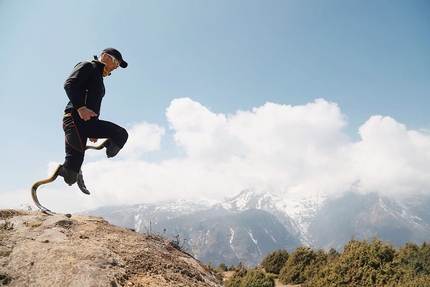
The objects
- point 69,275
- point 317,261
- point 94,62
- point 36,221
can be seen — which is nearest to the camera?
point 69,275

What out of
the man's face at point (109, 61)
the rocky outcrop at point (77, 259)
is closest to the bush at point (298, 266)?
the rocky outcrop at point (77, 259)

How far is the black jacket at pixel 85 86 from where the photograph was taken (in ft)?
12.4

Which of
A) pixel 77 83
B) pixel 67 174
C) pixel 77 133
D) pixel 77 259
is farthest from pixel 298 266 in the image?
pixel 77 83

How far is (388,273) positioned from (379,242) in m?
1.47

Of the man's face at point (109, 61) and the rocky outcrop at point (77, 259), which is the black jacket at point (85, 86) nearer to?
the man's face at point (109, 61)

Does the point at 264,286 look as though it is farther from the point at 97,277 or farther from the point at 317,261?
the point at 97,277

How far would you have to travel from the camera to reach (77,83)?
384cm

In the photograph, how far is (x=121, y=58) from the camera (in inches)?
175

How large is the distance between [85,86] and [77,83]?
30 cm

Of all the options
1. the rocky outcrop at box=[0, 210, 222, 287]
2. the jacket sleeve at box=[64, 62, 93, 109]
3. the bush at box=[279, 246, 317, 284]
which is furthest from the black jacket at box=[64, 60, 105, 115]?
the bush at box=[279, 246, 317, 284]

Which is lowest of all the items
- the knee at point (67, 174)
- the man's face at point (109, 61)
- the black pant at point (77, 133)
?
the knee at point (67, 174)

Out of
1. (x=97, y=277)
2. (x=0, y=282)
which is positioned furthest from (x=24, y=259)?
(x=97, y=277)

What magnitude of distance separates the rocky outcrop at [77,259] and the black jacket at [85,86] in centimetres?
192

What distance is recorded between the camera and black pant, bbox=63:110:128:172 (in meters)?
3.95
